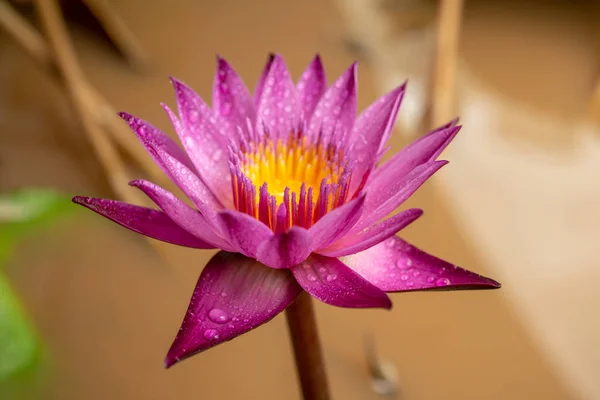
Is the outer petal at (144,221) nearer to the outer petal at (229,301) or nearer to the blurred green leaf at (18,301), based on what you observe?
the outer petal at (229,301)

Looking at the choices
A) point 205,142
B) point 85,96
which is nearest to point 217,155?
point 205,142

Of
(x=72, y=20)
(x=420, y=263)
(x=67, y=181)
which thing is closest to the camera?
(x=420, y=263)

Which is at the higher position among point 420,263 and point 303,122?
point 303,122

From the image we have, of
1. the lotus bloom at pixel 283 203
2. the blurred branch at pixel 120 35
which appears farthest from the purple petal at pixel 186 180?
the blurred branch at pixel 120 35

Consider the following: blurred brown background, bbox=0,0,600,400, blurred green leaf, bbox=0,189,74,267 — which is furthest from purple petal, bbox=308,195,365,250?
blurred green leaf, bbox=0,189,74,267

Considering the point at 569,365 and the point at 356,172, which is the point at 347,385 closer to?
the point at 569,365

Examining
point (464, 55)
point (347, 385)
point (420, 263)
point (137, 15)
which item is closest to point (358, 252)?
point (420, 263)
